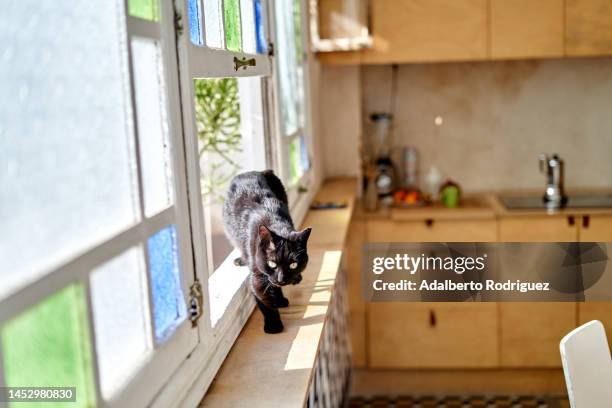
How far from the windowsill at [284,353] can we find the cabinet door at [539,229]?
164 cm

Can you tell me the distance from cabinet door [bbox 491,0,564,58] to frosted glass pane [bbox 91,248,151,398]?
316 centimetres

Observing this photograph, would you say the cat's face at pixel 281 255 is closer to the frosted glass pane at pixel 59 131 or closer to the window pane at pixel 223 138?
the frosted glass pane at pixel 59 131

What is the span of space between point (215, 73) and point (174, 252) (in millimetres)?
485

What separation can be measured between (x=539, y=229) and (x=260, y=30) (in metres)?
2.09

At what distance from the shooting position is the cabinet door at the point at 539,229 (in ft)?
13.6

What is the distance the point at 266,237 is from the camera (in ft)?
5.99

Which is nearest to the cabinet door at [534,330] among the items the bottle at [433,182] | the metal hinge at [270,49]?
the bottle at [433,182]

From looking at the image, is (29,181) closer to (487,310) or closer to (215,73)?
(215,73)

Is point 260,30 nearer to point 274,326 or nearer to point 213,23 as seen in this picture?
point 213,23

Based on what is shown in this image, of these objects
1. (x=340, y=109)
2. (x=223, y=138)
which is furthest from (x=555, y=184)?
(x=223, y=138)

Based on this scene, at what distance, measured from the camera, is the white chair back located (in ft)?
7.34

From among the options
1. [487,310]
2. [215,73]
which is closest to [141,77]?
[215,73]

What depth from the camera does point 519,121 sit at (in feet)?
15.5

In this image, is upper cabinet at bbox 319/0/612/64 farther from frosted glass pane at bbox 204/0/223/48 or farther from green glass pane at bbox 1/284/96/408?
green glass pane at bbox 1/284/96/408
